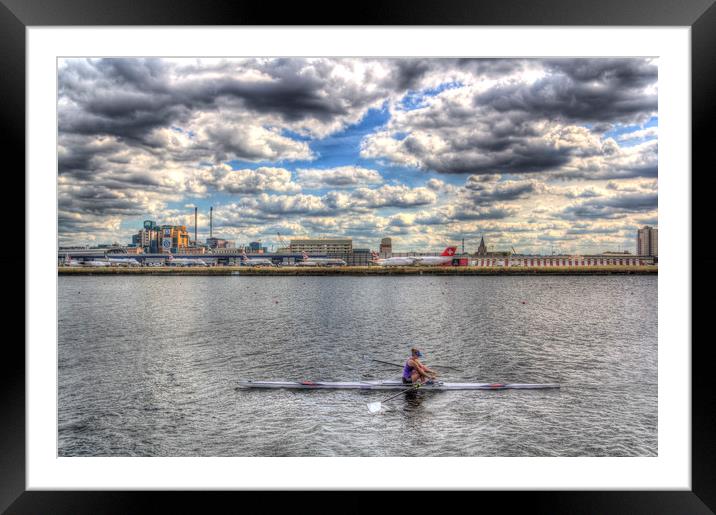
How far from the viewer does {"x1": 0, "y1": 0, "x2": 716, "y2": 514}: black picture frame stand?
10.1 feet

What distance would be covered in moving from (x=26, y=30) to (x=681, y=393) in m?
5.98

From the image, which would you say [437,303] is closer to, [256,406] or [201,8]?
[256,406]

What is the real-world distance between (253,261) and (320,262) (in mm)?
15373

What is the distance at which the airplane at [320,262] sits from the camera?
9044 cm

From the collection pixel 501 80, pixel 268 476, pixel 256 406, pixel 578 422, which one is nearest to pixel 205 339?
pixel 256 406

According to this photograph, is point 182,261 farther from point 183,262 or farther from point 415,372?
point 415,372

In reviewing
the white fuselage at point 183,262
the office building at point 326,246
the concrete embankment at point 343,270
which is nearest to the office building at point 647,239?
the concrete embankment at point 343,270

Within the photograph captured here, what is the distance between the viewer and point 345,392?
1078 centimetres

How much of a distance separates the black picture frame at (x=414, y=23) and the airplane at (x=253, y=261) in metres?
92.3

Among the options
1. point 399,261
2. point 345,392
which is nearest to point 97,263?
point 399,261

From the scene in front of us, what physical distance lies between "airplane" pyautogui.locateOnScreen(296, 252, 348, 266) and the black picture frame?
86914mm

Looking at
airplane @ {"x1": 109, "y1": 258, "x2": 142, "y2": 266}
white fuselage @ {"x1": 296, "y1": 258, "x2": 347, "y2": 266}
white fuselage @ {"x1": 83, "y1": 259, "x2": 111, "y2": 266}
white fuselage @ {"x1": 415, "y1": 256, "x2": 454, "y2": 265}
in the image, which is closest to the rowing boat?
white fuselage @ {"x1": 415, "y1": 256, "x2": 454, "y2": 265}

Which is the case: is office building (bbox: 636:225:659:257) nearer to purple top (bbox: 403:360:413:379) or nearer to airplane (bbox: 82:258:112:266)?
purple top (bbox: 403:360:413:379)

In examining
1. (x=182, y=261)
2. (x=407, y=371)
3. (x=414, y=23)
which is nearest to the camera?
(x=414, y=23)
